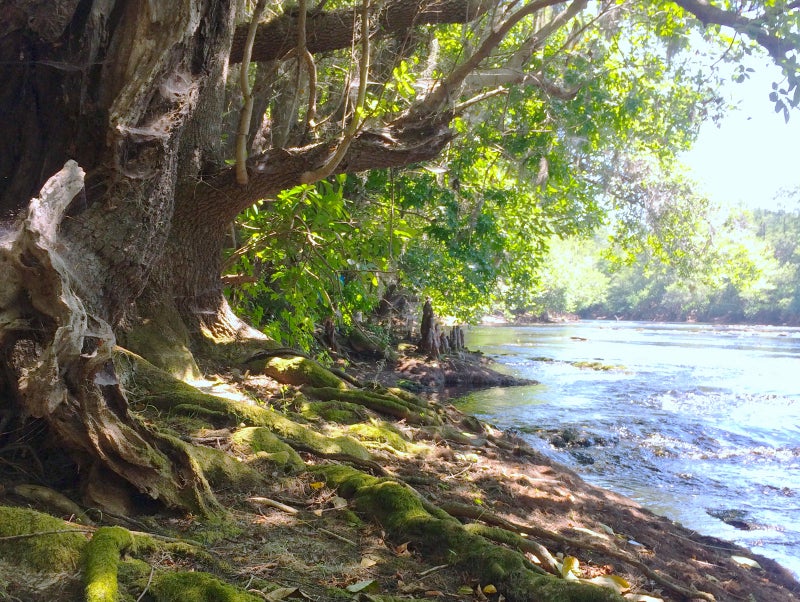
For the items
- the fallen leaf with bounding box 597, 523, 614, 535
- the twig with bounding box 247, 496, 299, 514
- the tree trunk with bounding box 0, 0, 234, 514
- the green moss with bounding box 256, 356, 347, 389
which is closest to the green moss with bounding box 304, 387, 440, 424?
the green moss with bounding box 256, 356, 347, 389

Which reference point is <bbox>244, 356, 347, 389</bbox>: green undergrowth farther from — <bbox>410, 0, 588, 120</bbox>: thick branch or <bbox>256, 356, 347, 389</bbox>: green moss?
<bbox>410, 0, 588, 120</bbox>: thick branch

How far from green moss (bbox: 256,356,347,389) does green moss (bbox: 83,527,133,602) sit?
13.6 feet

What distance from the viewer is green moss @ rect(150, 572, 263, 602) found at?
2.67m

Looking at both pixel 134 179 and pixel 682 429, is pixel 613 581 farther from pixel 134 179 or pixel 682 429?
pixel 682 429

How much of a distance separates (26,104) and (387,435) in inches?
158

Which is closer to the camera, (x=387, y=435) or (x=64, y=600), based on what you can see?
(x=64, y=600)

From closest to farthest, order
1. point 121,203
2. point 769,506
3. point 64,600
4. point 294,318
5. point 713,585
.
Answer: point 64,600 → point 121,203 → point 713,585 → point 769,506 → point 294,318

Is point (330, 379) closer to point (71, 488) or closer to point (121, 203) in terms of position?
point (121, 203)

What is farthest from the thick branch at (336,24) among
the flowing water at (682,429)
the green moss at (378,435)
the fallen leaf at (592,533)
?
the flowing water at (682,429)

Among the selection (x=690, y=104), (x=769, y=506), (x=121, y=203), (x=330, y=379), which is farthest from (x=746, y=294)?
(x=121, y=203)

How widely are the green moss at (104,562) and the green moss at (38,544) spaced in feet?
0.20

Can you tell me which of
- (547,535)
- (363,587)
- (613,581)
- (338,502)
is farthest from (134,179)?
(613,581)

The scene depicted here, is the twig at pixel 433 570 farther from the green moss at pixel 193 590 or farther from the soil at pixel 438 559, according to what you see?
the green moss at pixel 193 590

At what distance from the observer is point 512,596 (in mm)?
3404
